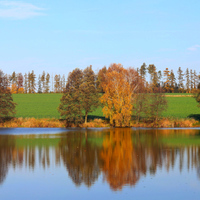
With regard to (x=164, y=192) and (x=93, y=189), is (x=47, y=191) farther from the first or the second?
(x=164, y=192)

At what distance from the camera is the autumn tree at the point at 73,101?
6338cm

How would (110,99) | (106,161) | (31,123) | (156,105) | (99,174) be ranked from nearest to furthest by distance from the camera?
(99,174) < (106,161) < (31,123) < (110,99) < (156,105)

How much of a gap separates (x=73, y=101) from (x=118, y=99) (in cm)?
852

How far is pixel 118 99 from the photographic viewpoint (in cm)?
6519

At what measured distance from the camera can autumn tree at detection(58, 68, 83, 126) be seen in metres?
63.4

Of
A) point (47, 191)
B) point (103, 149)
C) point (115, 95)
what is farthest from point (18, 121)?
point (47, 191)

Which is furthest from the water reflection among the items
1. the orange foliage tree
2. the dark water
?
the orange foliage tree

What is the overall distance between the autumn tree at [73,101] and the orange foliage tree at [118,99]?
184 inches

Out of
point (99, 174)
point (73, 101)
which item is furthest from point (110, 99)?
point (99, 174)

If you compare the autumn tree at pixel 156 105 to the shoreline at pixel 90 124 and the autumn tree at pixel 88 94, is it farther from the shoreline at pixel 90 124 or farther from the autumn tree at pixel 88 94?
the autumn tree at pixel 88 94

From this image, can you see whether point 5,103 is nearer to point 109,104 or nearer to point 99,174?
point 109,104

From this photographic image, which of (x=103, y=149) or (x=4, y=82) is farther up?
(x=4, y=82)

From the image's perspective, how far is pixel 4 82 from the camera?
65.4m

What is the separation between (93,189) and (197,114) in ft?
222
